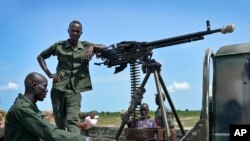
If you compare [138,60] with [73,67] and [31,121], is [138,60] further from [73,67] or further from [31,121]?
[31,121]

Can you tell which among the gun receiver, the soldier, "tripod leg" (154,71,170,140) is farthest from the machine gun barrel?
the soldier

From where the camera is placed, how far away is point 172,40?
6188mm

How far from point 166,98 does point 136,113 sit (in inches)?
18.1

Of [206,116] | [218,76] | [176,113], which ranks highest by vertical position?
[218,76]

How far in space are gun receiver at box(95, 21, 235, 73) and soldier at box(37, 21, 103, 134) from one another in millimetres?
223

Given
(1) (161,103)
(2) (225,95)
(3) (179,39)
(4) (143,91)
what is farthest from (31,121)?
(3) (179,39)

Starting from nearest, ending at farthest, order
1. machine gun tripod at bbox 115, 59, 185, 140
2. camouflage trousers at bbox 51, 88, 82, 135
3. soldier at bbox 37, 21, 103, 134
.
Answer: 1. machine gun tripod at bbox 115, 59, 185, 140
2. camouflage trousers at bbox 51, 88, 82, 135
3. soldier at bbox 37, 21, 103, 134

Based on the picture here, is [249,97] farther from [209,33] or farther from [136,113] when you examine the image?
[136,113]

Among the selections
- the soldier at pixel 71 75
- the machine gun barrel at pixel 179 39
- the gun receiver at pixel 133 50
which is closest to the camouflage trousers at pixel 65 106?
the soldier at pixel 71 75

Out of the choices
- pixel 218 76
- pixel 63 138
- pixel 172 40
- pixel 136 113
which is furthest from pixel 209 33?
pixel 63 138

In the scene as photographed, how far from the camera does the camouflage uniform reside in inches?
261

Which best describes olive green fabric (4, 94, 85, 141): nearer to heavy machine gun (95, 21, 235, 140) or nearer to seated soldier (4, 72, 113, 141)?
seated soldier (4, 72, 113, 141)

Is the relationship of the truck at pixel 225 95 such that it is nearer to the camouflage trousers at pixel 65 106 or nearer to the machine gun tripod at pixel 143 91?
the machine gun tripod at pixel 143 91

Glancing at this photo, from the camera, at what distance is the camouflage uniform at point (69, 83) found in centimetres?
662
